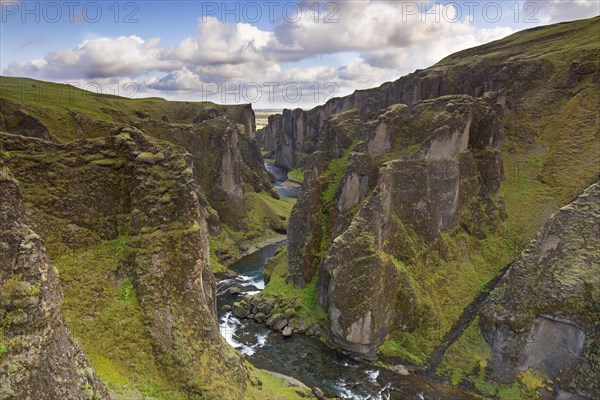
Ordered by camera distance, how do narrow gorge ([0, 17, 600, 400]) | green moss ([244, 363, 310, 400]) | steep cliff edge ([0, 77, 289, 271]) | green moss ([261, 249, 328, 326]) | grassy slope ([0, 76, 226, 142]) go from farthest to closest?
grassy slope ([0, 76, 226, 142]) < steep cliff edge ([0, 77, 289, 271]) < green moss ([261, 249, 328, 326]) < green moss ([244, 363, 310, 400]) < narrow gorge ([0, 17, 600, 400])

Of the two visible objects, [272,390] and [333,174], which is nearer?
[272,390]

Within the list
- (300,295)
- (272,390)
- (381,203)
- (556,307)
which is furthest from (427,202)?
(272,390)

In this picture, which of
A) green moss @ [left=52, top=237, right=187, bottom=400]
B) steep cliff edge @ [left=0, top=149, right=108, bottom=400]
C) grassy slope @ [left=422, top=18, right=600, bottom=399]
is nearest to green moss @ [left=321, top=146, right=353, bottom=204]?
grassy slope @ [left=422, top=18, right=600, bottom=399]

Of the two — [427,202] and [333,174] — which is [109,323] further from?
[333,174]

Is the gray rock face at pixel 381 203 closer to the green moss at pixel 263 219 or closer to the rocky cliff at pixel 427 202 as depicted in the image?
the rocky cliff at pixel 427 202

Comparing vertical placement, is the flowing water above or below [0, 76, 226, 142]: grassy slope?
below

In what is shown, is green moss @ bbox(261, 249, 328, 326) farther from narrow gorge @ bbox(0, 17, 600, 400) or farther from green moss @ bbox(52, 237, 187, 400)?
green moss @ bbox(52, 237, 187, 400)
